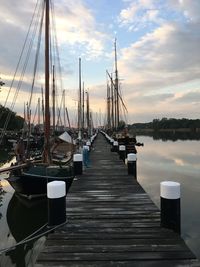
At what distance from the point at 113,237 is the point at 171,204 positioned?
1.32m

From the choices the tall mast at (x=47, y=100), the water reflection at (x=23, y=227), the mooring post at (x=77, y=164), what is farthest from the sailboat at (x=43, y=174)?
the water reflection at (x=23, y=227)

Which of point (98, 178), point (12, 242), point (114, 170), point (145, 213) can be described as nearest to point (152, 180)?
point (114, 170)

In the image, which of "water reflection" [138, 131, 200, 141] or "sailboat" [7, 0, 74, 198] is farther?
"water reflection" [138, 131, 200, 141]

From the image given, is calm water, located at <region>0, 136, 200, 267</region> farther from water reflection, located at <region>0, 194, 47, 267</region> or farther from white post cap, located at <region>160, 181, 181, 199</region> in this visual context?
white post cap, located at <region>160, 181, 181, 199</region>

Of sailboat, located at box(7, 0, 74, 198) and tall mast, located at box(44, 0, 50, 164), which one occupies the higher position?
tall mast, located at box(44, 0, 50, 164)

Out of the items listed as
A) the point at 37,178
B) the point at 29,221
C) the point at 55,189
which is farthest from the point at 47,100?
the point at 55,189

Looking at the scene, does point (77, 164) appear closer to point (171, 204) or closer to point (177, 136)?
point (171, 204)

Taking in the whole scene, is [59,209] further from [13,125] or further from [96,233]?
[13,125]

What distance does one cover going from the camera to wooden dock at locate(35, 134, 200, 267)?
542cm

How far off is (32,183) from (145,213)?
23.8 ft

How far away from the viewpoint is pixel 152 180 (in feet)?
78.4

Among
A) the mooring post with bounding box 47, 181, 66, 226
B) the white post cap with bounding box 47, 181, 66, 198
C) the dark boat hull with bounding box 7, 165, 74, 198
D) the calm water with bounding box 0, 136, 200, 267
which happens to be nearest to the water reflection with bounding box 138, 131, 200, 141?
the calm water with bounding box 0, 136, 200, 267

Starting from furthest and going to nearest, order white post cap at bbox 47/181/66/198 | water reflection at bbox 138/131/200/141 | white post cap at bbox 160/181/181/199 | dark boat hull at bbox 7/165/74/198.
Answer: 1. water reflection at bbox 138/131/200/141
2. dark boat hull at bbox 7/165/74/198
3. white post cap at bbox 47/181/66/198
4. white post cap at bbox 160/181/181/199

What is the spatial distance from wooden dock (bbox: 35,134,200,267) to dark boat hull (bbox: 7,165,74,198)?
3650mm
